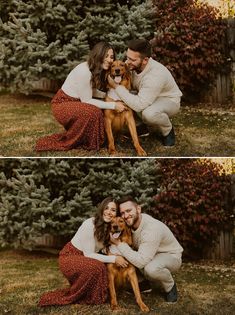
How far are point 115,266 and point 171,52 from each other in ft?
13.6

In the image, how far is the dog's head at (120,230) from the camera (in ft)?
21.3

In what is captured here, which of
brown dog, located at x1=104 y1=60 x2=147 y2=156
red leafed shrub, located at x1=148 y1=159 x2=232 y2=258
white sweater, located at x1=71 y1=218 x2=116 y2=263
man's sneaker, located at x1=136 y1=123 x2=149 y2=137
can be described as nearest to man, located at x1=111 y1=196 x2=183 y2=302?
white sweater, located at x1=71 y1=218 x2=116 y2=263

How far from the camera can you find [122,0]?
1002cm

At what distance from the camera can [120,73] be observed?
7.02 metres

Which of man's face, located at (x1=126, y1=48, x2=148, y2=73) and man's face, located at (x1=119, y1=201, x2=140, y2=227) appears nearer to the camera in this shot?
man's face, located at (x1=119, y1=201, x2=140, y2=227)

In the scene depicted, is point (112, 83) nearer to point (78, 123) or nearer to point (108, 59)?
point (108, 59)

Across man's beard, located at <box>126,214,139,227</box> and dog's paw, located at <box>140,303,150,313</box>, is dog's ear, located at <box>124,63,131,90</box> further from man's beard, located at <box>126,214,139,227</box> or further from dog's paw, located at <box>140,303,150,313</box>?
dog's paw, located at <box>140,303,150,313</box>

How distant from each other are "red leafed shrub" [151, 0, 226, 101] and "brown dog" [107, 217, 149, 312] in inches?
144

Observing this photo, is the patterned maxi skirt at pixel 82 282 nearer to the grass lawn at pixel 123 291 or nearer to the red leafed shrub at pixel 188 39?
the grass lawn at pixel 123 291

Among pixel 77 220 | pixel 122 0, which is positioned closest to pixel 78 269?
pixel 77 220

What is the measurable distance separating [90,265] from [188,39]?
4.34m

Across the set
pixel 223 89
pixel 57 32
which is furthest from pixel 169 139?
pixel 57 32

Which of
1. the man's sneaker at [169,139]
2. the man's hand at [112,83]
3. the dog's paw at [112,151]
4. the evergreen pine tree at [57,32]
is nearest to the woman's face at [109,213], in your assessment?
the dog's paw at [112,151]

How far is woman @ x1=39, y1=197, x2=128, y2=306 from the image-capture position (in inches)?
256
